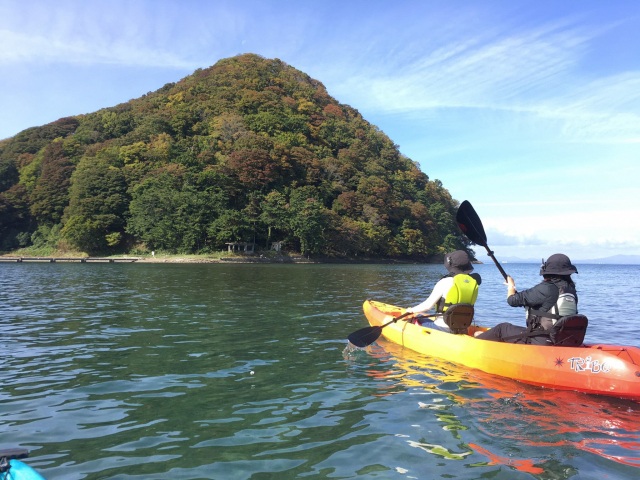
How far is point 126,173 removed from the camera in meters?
71.2

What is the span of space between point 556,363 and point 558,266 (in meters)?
1.40

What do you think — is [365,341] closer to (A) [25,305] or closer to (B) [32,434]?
(B) [32,434]

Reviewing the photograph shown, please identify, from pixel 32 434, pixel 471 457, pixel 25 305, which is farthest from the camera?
pixel 25 305

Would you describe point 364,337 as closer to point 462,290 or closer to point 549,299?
point 462,290

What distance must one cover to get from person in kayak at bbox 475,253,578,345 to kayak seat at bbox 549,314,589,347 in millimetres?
84

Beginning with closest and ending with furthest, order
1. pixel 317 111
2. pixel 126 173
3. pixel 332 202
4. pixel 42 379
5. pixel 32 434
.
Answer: pixel 32 434 → pixel 42 379 → pixel 126 173 → pixel 332 202 → pixel 317 111

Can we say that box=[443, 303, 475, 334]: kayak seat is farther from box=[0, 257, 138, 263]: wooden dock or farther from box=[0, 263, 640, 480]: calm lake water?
box=[0, 257, 138, 263]: wooden dock

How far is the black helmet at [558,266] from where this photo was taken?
6.33 metres

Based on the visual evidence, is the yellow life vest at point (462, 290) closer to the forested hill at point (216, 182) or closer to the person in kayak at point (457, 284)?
the person in kayak at point (457, 284)

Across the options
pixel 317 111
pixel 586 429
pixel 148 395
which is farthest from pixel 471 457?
pixel 317 111

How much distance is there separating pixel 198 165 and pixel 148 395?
69327 millimetres

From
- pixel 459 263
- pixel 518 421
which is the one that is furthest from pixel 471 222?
pixel 518 421

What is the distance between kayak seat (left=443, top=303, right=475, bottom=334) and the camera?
768 cm

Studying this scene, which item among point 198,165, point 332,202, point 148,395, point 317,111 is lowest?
point 148,395
